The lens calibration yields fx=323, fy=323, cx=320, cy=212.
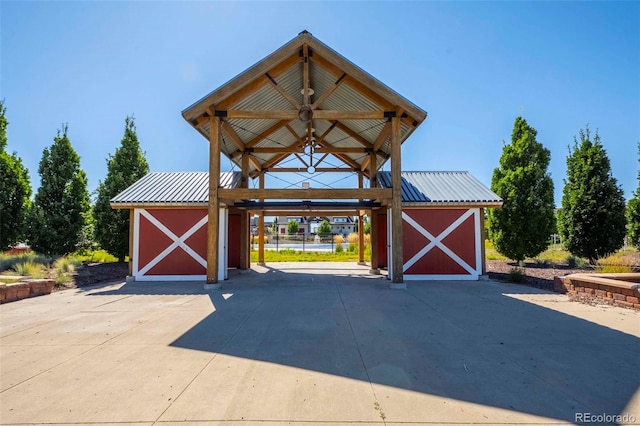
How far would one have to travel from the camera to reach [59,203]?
1425 cm

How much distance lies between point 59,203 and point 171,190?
6.45 meters

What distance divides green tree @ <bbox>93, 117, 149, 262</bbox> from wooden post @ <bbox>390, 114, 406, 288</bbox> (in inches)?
484

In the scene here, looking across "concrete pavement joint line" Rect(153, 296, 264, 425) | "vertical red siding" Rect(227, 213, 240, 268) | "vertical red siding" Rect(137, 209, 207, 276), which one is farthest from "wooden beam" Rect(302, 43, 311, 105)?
"vertical red siding" Rect(227, 213, 240, 268)

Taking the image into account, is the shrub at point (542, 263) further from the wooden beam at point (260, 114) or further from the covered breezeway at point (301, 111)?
the wooden beam at point (260, 114)

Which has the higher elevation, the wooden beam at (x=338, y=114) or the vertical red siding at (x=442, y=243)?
the wooden beam at (x=338, y=114)

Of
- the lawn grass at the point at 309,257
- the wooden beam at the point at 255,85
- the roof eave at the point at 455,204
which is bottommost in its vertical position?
the lawn grass at the point at 309,257

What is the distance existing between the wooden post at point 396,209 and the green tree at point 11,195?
608 inches

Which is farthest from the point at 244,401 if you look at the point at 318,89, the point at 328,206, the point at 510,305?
the point at 318,89

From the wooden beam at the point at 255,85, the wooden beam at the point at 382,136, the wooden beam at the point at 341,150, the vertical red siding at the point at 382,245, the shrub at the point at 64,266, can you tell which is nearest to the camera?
the wooden beam at the point at 255,85

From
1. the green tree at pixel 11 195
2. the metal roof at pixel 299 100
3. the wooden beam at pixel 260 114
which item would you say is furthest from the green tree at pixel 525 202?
the green tree at pixel 11 195

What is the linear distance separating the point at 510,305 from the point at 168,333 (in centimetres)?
684

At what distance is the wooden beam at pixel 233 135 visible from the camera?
1065 cm

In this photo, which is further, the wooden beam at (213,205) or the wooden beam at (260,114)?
the wooden beam at (260,114)

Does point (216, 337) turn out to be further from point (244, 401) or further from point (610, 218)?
point (610, 218)
